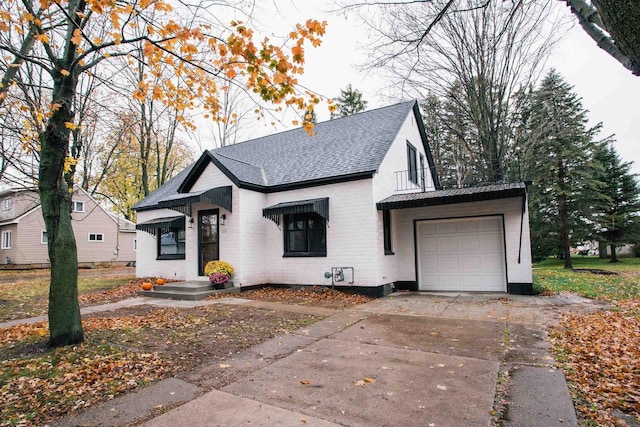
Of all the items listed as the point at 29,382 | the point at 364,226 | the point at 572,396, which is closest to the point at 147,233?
the point at 364,226

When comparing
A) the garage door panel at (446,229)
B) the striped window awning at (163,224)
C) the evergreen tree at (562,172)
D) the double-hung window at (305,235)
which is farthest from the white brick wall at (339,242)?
the evergreen tree at (562,172)

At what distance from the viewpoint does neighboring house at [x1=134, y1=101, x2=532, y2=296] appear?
1024 cm

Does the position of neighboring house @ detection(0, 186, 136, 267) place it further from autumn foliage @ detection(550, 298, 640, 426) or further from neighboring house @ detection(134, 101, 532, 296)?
autumn foliage @ detection(550, 298, 640, 426)

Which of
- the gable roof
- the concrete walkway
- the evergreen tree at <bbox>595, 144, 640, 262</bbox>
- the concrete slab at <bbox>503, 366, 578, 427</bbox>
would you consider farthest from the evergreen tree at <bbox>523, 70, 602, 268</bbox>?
the concrete slab at <bbox>503, 366, 578, 427</bbox>

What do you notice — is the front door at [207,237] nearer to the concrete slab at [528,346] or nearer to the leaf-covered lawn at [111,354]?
the leaf-covered lawn at [111,354]

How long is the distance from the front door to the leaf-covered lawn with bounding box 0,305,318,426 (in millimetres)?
4428

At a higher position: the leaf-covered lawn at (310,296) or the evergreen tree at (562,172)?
the evergreen tree at (562,172)

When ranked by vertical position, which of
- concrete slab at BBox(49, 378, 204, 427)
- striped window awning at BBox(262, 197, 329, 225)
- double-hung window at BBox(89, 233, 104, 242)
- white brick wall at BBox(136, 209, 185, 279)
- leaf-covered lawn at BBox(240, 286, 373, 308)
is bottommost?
leaf-covered lawn at BBox(240, 286, 373, 308)

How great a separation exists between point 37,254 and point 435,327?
97.6ft

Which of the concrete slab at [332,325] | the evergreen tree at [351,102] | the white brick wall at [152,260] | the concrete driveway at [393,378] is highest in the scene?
the evergreen tree at [351,102]

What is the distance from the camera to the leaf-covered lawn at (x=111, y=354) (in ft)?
11.5

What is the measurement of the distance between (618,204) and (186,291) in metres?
29.4

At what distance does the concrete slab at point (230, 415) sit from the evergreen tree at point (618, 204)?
27475mm

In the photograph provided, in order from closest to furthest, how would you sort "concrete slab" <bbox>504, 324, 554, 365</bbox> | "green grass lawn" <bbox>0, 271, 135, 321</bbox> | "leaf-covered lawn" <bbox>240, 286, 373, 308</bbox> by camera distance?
"concrete slab" <bbox>504, 324, 554, 365</bbox>, "green grass lawn" <bbox>0, 271, 135, 321</bbox>, "leaf-covered lawn" <bbox>240, 286, 373, 308</bbox>
